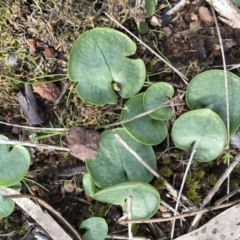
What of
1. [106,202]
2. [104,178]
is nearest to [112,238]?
[106,202]

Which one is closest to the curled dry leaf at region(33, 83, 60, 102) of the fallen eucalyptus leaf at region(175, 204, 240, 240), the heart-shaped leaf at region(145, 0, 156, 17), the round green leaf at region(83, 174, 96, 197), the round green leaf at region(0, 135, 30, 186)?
the round green leaf at region(0, 135, 30, 186)

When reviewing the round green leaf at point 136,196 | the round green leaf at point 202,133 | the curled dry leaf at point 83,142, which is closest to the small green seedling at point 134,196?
the round green leaf at point 136,196

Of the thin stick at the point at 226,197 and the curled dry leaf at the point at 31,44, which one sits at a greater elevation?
the curled dry leaf at the point at 31,44

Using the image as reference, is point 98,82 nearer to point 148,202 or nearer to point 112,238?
point 148,202

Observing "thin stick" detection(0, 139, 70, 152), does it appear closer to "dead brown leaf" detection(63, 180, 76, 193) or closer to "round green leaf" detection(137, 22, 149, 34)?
"dead brown leaf" detection(63, 180, 76, 193)

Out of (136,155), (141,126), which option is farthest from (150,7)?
(136,155)

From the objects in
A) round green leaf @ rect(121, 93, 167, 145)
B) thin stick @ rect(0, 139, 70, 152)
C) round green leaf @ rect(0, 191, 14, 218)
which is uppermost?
round green leaf @ rect(121, 93, 167, 145)

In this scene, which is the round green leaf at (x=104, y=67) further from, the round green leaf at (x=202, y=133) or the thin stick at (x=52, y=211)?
the thin stick at (x=52, y=211)
